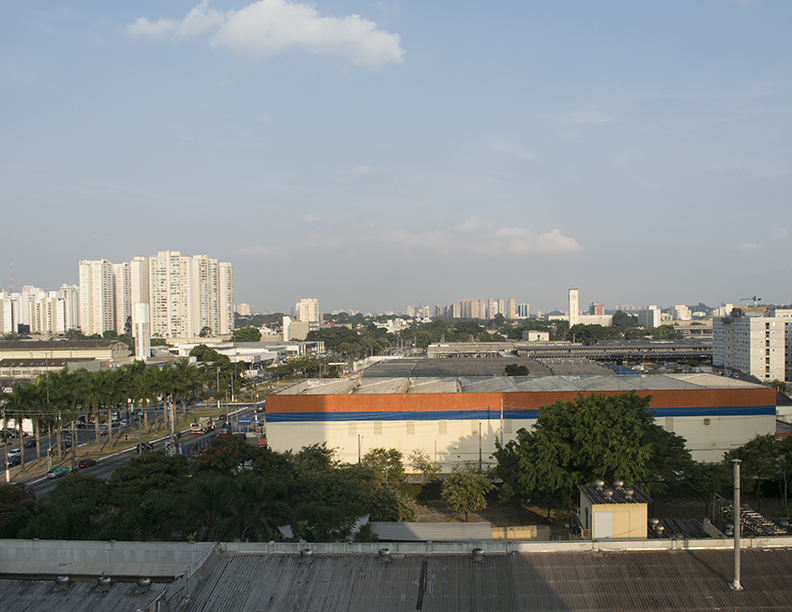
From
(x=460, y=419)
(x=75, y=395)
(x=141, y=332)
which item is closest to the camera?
(x=460, y=419)

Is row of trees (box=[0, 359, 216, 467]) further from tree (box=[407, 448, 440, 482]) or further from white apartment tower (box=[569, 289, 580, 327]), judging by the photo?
white apartment tower (box=[569, 289, 580, 327])

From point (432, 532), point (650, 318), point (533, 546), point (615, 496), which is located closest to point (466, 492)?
point (432, 532)

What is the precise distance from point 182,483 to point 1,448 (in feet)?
77.5

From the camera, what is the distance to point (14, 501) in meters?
12.5

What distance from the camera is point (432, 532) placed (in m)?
11.8

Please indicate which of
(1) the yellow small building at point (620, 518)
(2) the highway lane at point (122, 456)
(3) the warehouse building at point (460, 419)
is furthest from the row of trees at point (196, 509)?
(3) the warehouse building at point (460, 419)

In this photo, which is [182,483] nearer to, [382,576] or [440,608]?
[382,576]

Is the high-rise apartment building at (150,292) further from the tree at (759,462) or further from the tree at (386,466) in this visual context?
the tree at (759,462)

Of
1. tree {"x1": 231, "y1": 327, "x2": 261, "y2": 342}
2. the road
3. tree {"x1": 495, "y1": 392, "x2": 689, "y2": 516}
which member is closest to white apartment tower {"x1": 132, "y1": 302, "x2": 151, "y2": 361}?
the road

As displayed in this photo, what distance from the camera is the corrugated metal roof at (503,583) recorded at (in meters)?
7.44

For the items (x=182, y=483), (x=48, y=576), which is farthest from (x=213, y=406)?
(x=48, y=576)

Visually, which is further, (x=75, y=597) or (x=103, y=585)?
(x=103, y=585)

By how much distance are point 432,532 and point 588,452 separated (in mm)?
5928

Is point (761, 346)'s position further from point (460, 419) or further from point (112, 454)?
point (112, 454)
